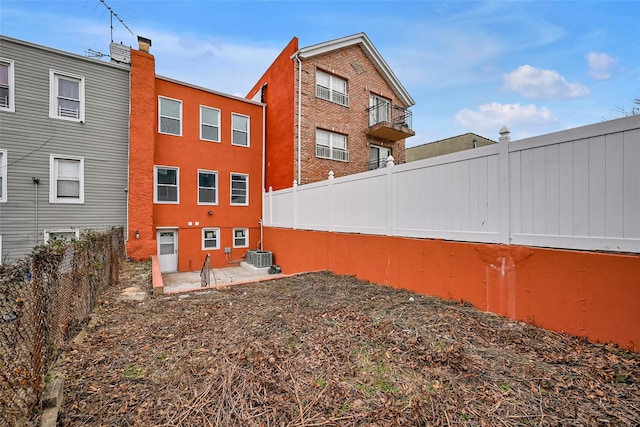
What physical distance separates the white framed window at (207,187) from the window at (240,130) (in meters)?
1.90

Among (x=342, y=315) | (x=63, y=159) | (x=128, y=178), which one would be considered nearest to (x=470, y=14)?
(x=342, y=315)

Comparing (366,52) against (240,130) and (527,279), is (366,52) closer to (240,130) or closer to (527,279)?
(240,130)

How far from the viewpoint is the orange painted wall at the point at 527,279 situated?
9.91ft

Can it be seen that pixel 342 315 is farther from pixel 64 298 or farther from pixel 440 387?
pixel 64 298

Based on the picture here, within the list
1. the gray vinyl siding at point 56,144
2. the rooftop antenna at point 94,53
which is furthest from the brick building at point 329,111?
the rooftop antenna at point 94,53

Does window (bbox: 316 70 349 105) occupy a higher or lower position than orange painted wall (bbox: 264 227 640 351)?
higher

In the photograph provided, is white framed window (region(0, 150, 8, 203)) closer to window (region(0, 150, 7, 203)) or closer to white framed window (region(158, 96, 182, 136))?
window (region(0, 150, 7, 203))

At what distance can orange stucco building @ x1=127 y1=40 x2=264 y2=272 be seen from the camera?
10.3 metres

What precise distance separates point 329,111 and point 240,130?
168 inches

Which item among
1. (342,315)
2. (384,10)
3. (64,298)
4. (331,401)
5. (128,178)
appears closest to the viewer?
(331,401)

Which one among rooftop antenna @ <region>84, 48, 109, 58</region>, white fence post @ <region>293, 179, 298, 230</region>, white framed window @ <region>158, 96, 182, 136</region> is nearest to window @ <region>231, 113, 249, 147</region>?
white framed window @ <region>158, 96, 182, 136</region>

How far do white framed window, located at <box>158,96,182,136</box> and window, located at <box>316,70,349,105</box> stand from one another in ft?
19.7

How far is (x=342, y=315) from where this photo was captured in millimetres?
4125

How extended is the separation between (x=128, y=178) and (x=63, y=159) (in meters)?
1.93
